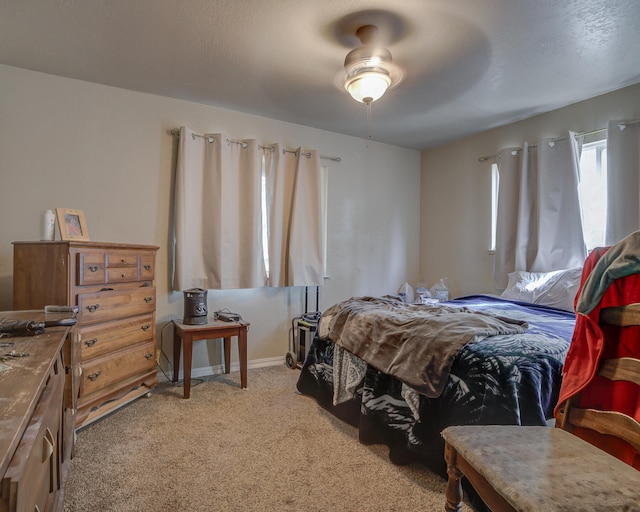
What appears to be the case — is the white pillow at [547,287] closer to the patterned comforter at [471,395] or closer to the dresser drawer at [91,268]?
the patterned comforter at [471,395]

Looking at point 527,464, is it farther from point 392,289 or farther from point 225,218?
point 392,289

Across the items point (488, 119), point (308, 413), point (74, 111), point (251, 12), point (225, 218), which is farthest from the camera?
point (488, 119)

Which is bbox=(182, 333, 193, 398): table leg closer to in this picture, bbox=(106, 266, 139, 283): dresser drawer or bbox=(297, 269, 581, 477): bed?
bbox=(106, 266, 139, 283): dresser drawer

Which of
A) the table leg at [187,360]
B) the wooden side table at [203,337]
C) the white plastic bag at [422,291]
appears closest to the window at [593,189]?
the white plastic bag at [422,291]

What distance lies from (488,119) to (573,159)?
84 centimetres

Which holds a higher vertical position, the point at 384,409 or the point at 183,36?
the point at 183,36

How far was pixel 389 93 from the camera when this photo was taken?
9.59 ft

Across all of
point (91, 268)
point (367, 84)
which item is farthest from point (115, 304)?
point (367, 84)

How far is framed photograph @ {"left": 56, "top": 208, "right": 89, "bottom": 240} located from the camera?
2.32 metres

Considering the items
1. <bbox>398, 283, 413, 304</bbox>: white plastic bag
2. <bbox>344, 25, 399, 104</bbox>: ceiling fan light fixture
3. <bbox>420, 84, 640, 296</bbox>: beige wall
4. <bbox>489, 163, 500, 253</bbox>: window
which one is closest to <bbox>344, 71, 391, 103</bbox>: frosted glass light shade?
<bbox>344, 25, 399, 104</bbox>: ceiling fan light fixture

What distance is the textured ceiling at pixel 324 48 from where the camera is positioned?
1.95 m

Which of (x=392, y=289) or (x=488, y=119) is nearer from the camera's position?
(x=488, y=119)

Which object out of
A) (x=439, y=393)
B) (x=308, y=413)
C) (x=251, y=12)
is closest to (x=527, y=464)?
(x=439, y=393)

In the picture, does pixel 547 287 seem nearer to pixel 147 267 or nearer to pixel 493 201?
pixel 493 201
